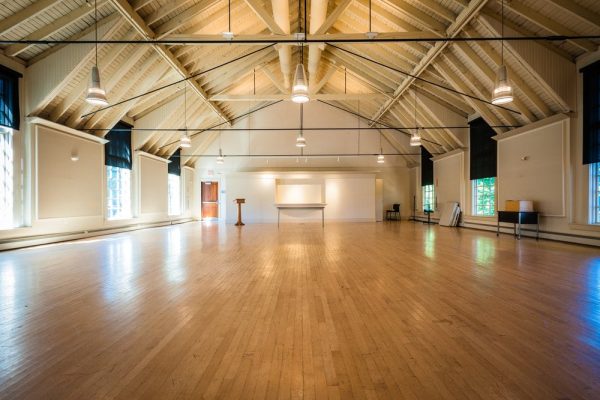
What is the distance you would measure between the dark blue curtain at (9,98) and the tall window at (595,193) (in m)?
13.8

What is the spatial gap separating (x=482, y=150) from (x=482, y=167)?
2.13ft

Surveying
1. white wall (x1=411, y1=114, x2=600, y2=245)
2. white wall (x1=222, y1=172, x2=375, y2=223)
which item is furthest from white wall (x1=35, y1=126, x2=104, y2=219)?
white wall (x1=411, y1=114, x2=600, y2=245)

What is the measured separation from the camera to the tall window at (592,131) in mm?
7039

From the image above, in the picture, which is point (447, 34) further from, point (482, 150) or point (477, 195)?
point (477, 195)

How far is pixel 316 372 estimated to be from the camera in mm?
1951

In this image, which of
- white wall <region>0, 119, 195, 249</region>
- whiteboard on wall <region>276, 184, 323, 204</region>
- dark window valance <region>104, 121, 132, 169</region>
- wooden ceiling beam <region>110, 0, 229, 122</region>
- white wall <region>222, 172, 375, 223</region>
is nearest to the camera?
wooden ceiling beam <region>110, 0, 229, 122</region>

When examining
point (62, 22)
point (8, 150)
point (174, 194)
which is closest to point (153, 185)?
point (174, 194)

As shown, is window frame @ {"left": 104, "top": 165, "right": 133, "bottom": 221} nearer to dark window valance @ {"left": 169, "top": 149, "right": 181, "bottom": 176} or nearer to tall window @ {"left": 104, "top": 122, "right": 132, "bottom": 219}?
tall window @ {"left": 104, "top": 122, "right": 132, "bottom": 219}

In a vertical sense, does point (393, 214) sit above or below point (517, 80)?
below

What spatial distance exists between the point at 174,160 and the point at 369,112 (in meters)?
11.1

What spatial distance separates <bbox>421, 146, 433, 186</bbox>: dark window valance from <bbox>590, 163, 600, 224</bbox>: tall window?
8683 mm

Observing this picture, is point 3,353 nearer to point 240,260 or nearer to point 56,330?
point 56,330

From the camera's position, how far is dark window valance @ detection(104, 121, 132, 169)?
10883 millimetres

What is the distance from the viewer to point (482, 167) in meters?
11.5
